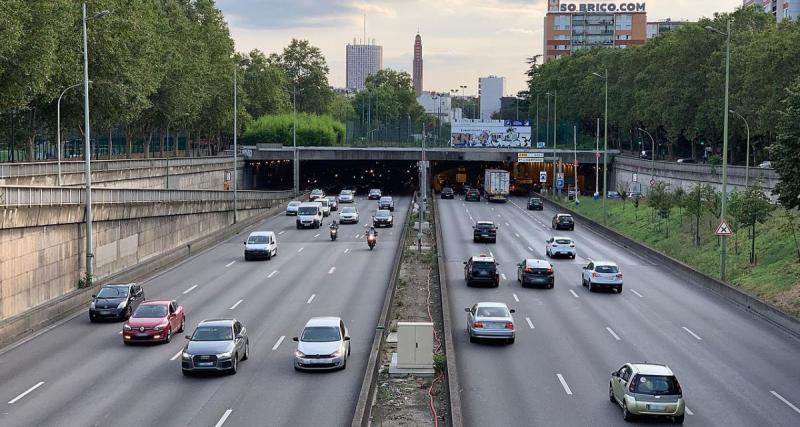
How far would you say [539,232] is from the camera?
2928 inches

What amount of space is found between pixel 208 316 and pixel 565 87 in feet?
419

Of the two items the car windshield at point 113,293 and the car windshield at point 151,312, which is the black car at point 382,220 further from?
the car windshield at point 151,312

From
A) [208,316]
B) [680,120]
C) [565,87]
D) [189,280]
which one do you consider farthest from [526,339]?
[565,87]

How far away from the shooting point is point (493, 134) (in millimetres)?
132000

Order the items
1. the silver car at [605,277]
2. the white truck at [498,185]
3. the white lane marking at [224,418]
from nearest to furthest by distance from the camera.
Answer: the white lane marking at [224,418] → the silver car at [605,277] → the white truck at [498,185]

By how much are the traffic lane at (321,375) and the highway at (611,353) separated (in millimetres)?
3017

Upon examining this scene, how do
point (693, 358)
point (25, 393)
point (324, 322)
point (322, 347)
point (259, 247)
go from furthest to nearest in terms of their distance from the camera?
point (259, 247) < point (693, 358) < point (324, 322) < point (322, 347) < point (25, 393)

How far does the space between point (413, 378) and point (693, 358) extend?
918 centimetres

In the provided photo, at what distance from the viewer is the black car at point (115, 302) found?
36.7 metres

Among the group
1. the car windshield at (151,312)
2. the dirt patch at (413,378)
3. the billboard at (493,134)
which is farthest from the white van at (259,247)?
the billboard at (493,134)

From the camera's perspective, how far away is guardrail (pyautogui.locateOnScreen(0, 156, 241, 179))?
53.4 meters

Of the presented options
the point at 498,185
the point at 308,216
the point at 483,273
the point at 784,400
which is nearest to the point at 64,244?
the point at 483,273

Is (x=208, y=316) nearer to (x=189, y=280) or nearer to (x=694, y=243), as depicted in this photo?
(x=189, y=280)

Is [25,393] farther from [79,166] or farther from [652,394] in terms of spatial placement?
[79,166]
